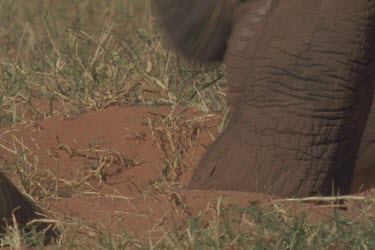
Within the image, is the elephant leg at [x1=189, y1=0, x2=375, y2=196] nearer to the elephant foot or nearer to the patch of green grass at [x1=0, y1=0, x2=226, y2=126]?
the elephant foot

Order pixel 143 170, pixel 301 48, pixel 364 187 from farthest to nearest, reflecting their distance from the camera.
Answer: pixel 143 170 → pixel 364 187 → pixel 301 48

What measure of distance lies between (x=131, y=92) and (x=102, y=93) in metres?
0.13

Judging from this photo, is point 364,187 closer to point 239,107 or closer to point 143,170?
point 239,107

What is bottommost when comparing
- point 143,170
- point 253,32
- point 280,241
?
point 143,170

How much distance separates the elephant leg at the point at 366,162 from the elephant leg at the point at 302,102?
0.12 meters

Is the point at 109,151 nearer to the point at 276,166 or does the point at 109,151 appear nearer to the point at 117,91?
the point at 117,91

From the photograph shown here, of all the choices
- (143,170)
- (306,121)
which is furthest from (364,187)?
(143,170)

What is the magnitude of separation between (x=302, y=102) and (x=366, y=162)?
372 millimetres

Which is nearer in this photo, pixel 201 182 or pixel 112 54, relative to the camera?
pixel 201 182

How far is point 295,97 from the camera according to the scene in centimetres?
353

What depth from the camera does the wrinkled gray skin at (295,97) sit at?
3488mm

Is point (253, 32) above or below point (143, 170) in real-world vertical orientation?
above

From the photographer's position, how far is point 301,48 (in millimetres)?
3504

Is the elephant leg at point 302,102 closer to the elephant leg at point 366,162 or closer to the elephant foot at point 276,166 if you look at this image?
the elephant foot at point 276,166
